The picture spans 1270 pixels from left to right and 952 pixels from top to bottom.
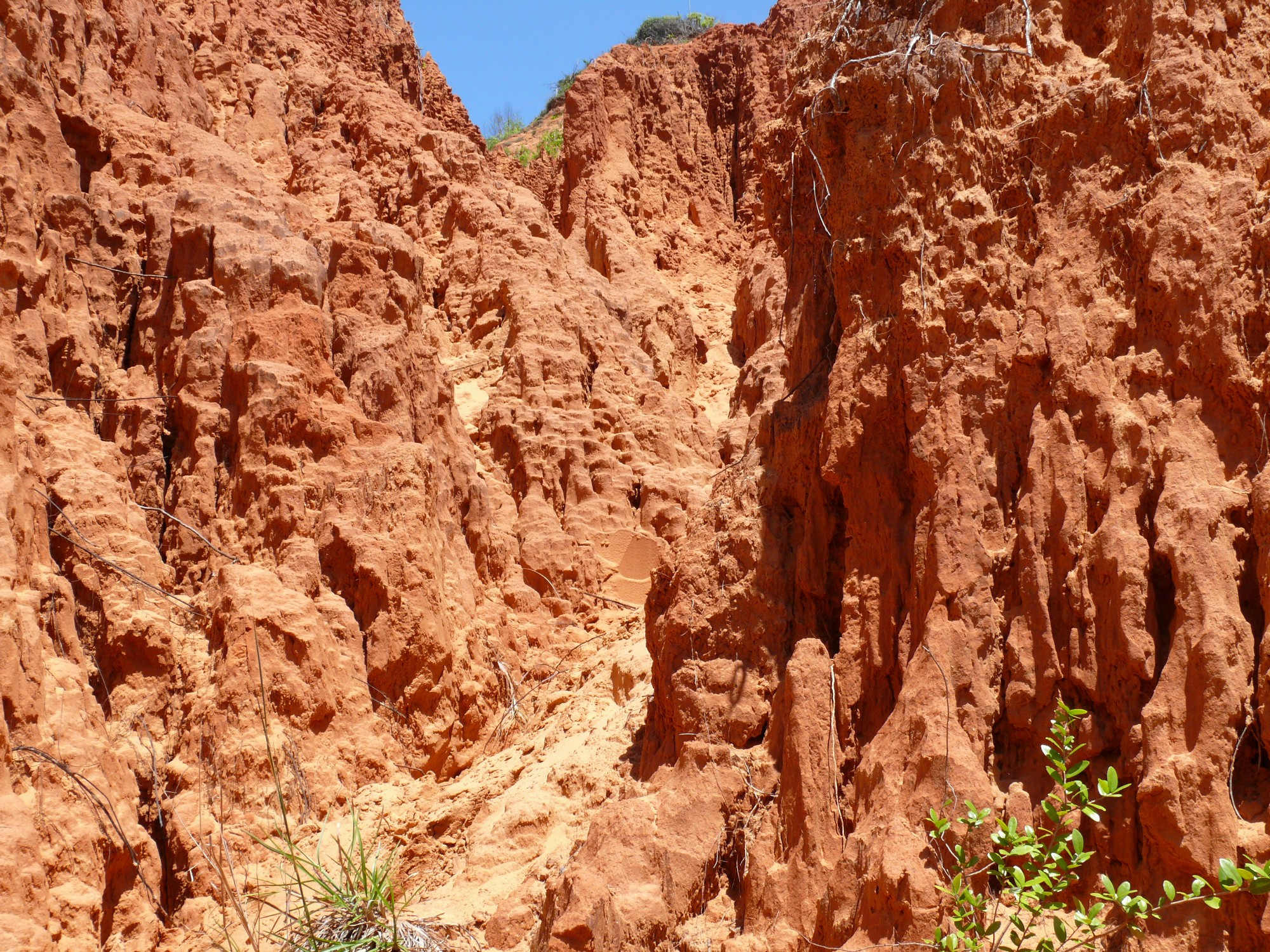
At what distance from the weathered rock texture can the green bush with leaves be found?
13 centimetres

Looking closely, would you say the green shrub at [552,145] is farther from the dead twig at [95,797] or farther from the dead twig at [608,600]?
the dead twig at [95,797]

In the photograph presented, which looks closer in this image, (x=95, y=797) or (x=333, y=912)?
(x=333, y=912)

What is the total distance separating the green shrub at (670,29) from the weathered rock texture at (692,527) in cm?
2107

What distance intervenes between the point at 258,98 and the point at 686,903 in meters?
11.5

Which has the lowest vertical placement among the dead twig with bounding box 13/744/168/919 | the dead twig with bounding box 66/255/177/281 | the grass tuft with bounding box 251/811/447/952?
the grass tuft with bounding box 251/811/447/952

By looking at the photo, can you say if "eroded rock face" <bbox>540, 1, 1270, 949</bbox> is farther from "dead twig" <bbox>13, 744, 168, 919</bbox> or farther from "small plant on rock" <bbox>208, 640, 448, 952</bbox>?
"dead twig" <bbox>13, 744, 168, 919</bbox>

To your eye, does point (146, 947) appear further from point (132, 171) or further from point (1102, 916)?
point (132, 171)

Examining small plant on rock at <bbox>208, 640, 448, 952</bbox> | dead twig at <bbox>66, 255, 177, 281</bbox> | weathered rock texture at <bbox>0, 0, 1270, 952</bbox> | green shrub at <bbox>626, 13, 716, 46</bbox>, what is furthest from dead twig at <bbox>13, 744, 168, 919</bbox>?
green shrub at <bbox>626, 13, 716, 46</bbox>

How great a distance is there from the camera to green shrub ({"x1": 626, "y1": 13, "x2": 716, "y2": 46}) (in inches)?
1190

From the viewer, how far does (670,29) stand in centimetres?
3134

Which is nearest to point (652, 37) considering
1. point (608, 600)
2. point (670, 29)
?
point (670, 29)

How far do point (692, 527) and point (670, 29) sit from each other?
28.2 m

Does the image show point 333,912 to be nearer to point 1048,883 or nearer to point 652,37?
point 1048,883

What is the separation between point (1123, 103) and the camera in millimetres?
5207
